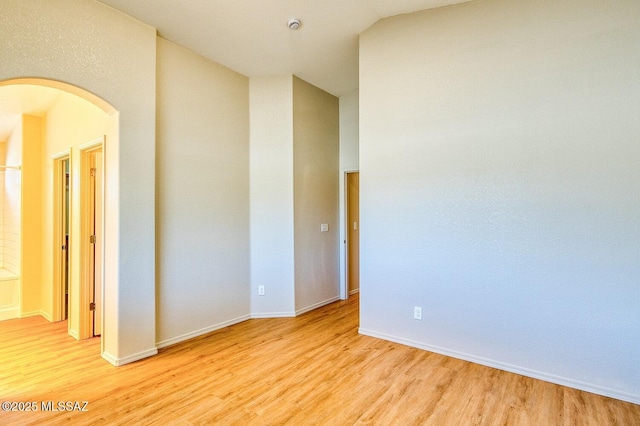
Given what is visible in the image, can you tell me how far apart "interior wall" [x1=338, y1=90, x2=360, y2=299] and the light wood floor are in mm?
1776

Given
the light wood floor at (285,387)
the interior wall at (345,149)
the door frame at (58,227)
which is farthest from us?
the interior wall at (345,149)

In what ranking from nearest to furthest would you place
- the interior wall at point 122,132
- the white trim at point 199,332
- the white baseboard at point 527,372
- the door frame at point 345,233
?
the white baseboard at point 527,372 → the interior wall at point 122,132 → the white trim at point 199,332 → the door frame at point 345,233

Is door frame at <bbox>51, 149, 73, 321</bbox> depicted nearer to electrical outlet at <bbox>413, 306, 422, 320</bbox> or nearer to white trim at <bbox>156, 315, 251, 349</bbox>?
white trim at <bbox>156, 315, 251, 349</bbox>

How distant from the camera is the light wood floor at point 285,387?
218 centimetres

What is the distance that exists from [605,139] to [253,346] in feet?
11.8

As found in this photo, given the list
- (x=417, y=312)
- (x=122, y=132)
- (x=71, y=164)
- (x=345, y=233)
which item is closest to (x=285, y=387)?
(x=417, y=312)

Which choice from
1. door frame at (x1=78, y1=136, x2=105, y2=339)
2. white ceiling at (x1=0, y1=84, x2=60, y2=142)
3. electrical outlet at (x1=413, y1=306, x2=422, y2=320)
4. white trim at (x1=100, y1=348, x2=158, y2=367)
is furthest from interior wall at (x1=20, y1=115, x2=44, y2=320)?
electrical outlet at (x1=413, y1=306, x2=422, y2=320)

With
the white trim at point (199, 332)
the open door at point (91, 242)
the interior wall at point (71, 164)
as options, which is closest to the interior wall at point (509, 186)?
the white trim at point (199, 332)

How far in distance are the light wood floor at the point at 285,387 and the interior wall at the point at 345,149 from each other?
1776 mm

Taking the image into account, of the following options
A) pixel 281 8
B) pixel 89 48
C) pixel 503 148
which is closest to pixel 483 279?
pixel 503 148

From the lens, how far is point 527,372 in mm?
2701

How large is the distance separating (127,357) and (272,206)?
90.3 inches

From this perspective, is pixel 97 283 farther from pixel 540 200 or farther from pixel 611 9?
pixel 611 9

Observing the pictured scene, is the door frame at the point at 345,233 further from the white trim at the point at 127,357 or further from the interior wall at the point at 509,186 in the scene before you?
the white trim at the point at 127,357
